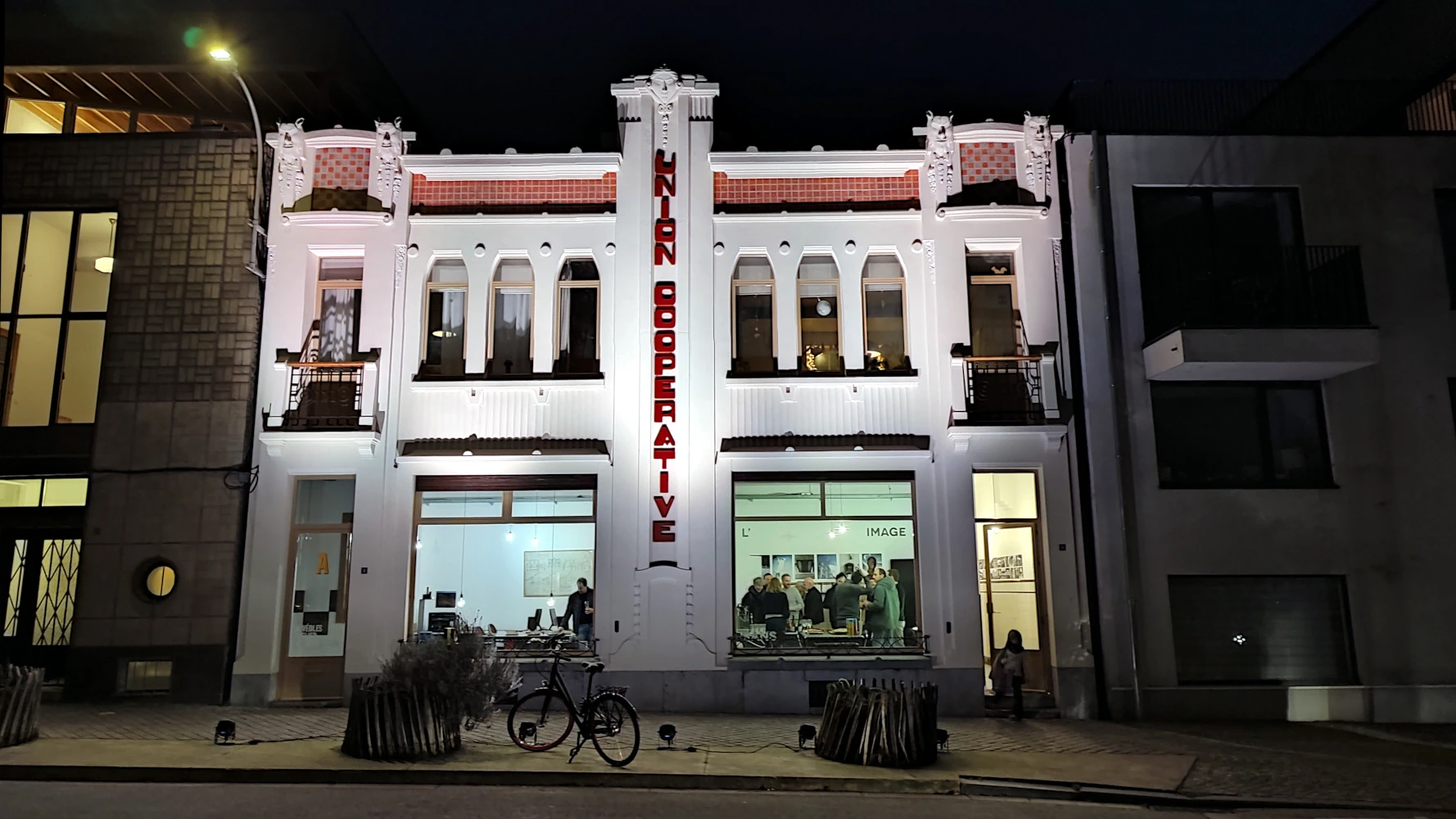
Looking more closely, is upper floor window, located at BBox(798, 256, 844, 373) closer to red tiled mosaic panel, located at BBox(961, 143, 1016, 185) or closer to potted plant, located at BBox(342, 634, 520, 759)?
red tiled mosaic panel, located at BBox(961, 143, 1016, 185)

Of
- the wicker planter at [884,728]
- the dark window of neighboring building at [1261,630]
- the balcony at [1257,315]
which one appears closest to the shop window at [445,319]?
the wicker planter at [884,728]

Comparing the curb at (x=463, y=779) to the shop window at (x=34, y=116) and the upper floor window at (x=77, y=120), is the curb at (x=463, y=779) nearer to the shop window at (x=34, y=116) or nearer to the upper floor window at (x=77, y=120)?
the upper floor window at (x=77, y=120)

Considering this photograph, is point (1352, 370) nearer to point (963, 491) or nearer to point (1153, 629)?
point (1153, 629)

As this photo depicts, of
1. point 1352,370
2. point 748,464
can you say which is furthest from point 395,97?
point 1352,370

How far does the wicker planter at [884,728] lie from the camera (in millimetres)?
10961

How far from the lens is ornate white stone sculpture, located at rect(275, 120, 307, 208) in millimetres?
16875

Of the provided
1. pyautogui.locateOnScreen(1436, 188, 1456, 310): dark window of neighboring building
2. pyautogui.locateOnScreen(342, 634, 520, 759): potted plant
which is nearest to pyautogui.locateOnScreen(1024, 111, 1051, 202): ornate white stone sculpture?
pyautogui.locateOnScreen(1436, 188, 1456, 310): dark window of neighboring building

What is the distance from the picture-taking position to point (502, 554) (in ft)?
53.4

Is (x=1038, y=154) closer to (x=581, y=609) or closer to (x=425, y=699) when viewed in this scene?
(x=581, y=609)

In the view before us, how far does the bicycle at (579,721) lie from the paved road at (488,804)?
0.96 meters

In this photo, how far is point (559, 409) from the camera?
645 inches

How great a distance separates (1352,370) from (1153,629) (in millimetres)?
5395

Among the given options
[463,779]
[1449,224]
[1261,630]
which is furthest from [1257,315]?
[463,779]

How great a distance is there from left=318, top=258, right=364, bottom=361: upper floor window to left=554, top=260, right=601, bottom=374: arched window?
3334 mm
